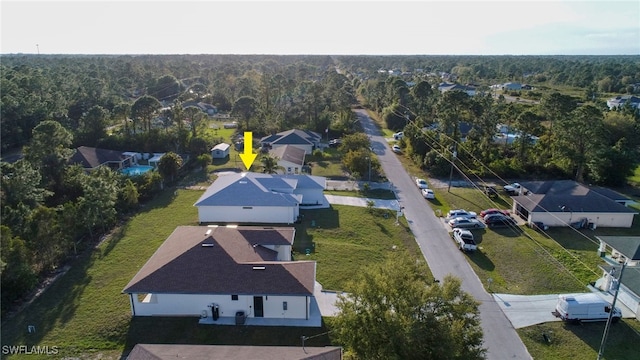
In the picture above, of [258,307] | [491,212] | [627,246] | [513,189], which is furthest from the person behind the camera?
[513,189]

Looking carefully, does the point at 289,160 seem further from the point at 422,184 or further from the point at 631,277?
the point at 631,277

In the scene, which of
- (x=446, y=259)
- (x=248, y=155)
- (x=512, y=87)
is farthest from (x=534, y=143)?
(x=512, y=87)

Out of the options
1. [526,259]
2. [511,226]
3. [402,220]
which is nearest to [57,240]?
[402,220]

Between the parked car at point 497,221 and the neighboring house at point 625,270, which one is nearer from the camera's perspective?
the neighboring house at point 625,270

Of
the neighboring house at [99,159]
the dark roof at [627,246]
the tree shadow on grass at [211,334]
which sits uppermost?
the neighboring house at [99,159]

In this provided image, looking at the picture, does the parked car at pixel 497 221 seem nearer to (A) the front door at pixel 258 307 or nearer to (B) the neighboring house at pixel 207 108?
(A) the front door at pixel 258 307

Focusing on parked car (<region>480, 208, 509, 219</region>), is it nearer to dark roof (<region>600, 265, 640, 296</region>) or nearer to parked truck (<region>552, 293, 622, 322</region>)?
dark roof (<region>600, 265, 640, 296</region>)

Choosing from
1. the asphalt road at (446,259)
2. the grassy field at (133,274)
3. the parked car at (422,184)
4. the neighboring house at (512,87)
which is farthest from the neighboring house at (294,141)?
the neighboring house at (512,87)
